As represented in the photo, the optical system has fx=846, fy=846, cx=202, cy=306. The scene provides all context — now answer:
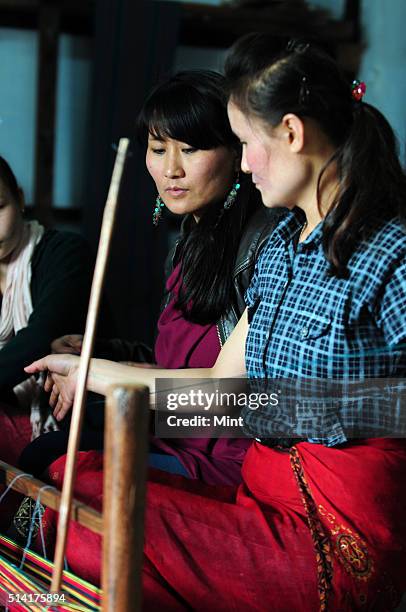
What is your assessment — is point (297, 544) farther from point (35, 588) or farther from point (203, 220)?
point (203, 220)

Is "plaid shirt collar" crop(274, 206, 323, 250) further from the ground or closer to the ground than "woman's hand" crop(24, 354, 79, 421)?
further from the ground

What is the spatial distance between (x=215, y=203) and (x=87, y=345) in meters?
0.80

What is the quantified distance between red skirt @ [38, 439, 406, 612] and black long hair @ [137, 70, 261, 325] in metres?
0.52

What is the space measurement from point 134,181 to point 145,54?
697mm

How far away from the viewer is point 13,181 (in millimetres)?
2342

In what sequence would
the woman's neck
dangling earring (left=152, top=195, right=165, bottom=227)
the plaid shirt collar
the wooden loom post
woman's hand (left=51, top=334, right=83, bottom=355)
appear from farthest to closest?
woman's hand (left=51, top=334, right=83, bottom=355) < dangling earring (left=152, top=195, right=165, bottom=227) < the plaid shirt collar < the woman's neck < the wooden loom post

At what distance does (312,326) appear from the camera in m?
1.38

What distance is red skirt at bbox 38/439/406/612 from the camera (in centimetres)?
133

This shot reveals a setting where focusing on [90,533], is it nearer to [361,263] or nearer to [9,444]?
[361,263]

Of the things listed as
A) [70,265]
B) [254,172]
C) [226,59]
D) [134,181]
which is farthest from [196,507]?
[134,181]

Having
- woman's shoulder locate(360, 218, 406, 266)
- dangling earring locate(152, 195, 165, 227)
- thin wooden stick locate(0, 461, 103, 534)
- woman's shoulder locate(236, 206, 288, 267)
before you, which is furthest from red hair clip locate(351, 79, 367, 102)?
thin wooden stick locate(0, 461, 103, 534)

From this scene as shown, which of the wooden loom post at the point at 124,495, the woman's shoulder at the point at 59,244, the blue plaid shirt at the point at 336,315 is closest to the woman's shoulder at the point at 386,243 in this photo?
the blue plaid shirt at the point at 336,315

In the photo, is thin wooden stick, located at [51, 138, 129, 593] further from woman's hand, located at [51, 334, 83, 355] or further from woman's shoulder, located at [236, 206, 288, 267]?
woman's hand, located at [51, 334, 83, 355]

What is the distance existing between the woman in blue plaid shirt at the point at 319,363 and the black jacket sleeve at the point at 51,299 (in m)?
0.89
